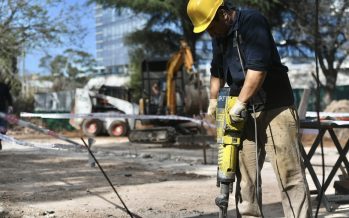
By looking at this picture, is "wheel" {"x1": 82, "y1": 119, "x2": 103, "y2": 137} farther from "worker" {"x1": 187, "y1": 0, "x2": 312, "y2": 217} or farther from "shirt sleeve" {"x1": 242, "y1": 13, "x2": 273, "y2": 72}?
"shirt sleeve" {"x1": 242, "y1": 13, "x2": 273, "y2": 72}

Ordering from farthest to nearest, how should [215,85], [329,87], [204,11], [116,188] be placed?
[329,87], [116,188], [215,85], [204,11]

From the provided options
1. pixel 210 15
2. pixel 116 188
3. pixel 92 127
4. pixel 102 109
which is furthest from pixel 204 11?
pixel 92 127

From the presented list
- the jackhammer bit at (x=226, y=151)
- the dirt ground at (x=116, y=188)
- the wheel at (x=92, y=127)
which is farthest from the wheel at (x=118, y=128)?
the jackhammer bit at (x=226, y=151)

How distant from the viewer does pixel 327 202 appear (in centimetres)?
616

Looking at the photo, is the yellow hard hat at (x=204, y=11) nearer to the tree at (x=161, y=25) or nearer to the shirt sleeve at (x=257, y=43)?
the shirt sleeve at (x=257, y=43)

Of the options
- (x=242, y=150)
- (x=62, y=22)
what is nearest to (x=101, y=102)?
(x=62, y=22)

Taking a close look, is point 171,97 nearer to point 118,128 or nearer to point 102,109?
point 118,128

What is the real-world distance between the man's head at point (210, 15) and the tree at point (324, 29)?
23106 mm

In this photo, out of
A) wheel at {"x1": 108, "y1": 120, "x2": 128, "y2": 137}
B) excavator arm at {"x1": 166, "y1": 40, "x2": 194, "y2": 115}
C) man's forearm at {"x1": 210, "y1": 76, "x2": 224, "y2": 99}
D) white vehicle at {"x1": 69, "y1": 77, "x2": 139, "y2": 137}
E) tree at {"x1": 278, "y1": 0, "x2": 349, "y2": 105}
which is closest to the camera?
man's forearm at {"x1": 210, "y1": 76, "x2": 224, "y2": 99}

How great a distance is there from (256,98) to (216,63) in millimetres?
526

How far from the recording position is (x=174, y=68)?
19812mm

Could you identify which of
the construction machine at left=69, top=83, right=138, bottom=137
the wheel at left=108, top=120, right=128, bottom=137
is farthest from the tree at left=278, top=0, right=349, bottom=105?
the wheel at left=108, top=120, right=128, bottom=137

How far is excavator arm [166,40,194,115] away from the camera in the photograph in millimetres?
19500

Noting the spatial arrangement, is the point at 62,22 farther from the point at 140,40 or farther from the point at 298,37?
the point at 298,37
